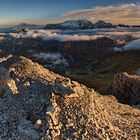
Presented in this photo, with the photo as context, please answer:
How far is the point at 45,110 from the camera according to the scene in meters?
45.6

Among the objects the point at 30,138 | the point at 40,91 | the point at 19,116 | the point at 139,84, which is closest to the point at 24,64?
the point at 40,91

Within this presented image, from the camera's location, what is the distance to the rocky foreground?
42938mm

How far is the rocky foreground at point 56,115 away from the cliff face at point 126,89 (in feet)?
139

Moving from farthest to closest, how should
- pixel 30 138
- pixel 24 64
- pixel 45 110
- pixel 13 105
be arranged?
pixel 24 64 → pixel 13 105 → pixel 45 110 → pixel 30 138

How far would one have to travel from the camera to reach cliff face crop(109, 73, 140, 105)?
97750mm

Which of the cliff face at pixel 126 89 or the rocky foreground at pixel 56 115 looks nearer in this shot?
the rocky foreground at pixel 56 115

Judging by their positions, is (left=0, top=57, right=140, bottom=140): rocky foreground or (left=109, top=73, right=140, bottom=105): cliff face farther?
(left=109, top=73, right=140, bottom=105): cliff face

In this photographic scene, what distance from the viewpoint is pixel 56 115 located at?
45.0 metres

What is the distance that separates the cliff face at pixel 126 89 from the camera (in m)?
97.8

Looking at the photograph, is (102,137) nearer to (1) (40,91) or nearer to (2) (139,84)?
(1) (40,91)

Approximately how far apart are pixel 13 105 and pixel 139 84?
56797mm

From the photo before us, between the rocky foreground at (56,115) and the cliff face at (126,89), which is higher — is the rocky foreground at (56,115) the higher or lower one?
the higher one

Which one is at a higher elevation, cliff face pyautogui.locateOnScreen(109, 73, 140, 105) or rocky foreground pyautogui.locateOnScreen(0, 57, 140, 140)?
rocky foreground pyautogui.locateOnScreen(0, 57, 140, 140)

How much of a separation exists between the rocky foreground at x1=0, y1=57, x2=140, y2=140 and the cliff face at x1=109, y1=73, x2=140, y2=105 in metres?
42.4
